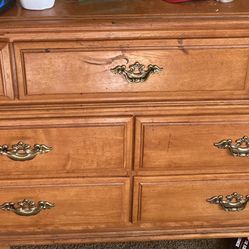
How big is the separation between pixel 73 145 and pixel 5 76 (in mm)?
239

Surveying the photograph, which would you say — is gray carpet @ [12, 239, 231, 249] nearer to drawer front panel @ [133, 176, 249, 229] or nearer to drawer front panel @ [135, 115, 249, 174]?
drawer front panel @ [133, 176, 249, 229]

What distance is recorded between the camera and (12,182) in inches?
47.8

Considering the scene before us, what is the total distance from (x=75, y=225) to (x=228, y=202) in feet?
1.39

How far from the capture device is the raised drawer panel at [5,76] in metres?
1.04

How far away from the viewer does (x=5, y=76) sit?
1073mm

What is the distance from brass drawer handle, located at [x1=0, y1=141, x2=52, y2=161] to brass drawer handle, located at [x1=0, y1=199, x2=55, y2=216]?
139mm

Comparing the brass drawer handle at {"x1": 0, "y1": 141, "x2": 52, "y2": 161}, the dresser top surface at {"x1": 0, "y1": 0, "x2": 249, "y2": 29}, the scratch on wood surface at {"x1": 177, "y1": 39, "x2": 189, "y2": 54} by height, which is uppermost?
the dresser top surface at {"x1": 0, "y1": 0, "x2": 249, "y2": 29}

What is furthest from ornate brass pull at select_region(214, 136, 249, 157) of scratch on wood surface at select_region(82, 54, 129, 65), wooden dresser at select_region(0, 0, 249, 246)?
scratch on wood surface at select_region(82, 54, 129, 65)

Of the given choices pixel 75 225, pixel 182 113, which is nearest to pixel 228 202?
pixel 182 113

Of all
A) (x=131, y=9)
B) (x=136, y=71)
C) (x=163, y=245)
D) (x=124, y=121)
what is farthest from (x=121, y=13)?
(x=163, y=245)

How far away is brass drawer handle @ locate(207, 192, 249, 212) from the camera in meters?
1.29

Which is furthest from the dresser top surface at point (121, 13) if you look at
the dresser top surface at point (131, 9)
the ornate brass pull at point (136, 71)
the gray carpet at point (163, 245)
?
the gray carpet at point (163, 245)

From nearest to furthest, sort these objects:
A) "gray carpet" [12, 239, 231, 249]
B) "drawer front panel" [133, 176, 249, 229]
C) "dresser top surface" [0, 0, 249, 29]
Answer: "dresser top surface" [0, 0, 249, 29], "drawer front panel" [133, 176, 249, 229], "gray carpet" [12, 239, 231, 249]

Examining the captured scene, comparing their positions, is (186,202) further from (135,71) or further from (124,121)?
(135,71)
